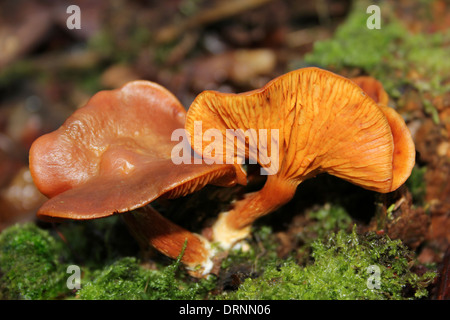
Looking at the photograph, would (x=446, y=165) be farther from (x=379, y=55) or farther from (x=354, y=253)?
(x=354, y=253)

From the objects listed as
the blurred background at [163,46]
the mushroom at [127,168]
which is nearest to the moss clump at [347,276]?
the mushroom at [127,168]

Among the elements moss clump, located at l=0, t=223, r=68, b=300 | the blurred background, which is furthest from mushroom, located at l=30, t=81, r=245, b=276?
the blurred background

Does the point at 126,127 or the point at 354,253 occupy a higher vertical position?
the point at 126,127

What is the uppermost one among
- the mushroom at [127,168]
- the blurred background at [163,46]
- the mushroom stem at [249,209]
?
the blurred background at [163,46]

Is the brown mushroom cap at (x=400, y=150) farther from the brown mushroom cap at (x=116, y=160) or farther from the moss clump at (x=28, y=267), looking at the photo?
the moss clump at (x=28, y=267)

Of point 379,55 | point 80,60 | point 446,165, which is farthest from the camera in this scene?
point 80,60

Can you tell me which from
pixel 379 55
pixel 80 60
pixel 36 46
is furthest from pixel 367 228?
pixel 36 46

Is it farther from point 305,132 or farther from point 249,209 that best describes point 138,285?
point 305,132

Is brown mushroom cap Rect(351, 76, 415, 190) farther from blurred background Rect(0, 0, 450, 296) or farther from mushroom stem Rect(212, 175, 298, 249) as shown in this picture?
blurred background Rect(0, 0, 450, 296)
